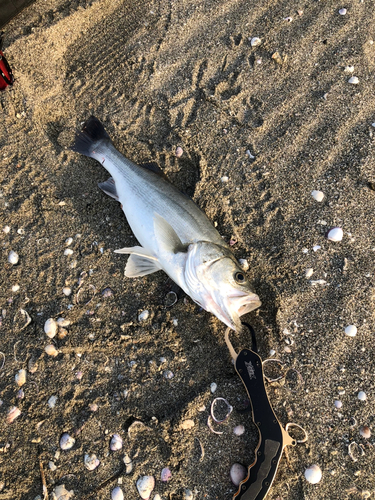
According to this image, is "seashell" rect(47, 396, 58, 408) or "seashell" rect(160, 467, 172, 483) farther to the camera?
"seashell" rect(47, 396, 58, 408)

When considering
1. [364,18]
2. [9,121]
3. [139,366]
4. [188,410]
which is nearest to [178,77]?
[9,121]

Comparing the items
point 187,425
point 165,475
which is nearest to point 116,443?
point 165,475

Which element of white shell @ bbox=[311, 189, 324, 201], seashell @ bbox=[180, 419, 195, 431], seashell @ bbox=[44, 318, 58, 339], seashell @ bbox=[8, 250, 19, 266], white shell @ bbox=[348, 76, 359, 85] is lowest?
seashell @ bbox=[180, 419, 195, 431]

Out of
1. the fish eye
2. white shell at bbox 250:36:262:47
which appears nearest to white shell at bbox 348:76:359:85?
white shell at bbox 250:36:262:47

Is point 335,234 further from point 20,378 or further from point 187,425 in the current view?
point 20,378

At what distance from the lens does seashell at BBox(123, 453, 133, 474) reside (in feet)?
8.35

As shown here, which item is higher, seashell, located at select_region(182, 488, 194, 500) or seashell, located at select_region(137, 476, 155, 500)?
seashell, located at select_region(137, 476, 155, 500)

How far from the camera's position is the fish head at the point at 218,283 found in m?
2.59

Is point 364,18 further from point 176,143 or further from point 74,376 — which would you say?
point 74,376

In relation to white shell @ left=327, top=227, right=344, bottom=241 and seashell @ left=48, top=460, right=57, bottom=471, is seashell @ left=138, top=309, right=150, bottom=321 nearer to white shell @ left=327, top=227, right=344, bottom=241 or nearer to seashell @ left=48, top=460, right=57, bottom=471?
seashell @ left=48, top=460, right=57, bottom=471

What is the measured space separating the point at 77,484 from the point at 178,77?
431cm

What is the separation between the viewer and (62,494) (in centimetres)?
249

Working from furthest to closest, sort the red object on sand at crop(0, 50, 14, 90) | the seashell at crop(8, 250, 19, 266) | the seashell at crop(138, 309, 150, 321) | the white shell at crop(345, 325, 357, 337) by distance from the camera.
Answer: the red object on sand at crop(0, 50, 14, 90)
the seashell at crop(8, 250, 19, 266)
the seashell at crop(138, 309, 150, 321)
the white shell at crop(345, 325, 357, 337)

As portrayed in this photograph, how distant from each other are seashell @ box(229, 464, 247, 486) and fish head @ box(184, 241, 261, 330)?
1087 millimetres
